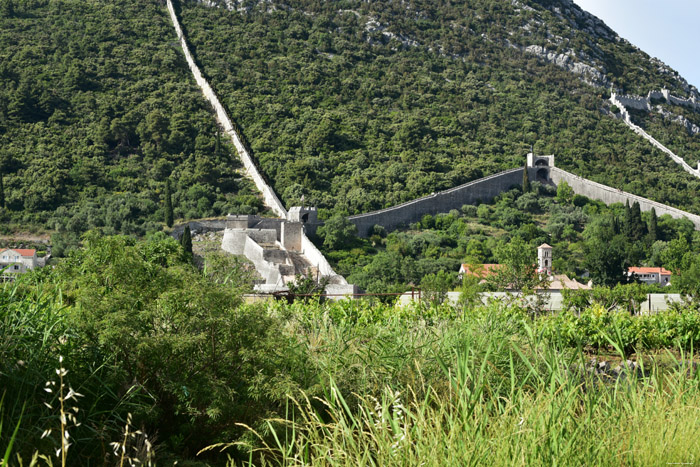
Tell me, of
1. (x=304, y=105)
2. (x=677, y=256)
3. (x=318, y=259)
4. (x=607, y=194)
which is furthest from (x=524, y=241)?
(x=304, y=105)

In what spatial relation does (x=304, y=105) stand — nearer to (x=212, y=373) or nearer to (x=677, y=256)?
(x=677, y=256)

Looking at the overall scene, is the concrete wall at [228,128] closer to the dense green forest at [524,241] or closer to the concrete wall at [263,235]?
the concrete wall at [263,235]

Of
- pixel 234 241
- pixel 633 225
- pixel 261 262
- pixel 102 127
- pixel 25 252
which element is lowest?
pixel 261 262

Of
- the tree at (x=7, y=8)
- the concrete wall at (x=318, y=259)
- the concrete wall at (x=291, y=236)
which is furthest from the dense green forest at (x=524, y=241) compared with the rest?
the tree at (x=7, y=8)

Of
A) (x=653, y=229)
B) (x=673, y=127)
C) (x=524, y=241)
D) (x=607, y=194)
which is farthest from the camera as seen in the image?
(x=673, y=127)

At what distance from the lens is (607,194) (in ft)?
139

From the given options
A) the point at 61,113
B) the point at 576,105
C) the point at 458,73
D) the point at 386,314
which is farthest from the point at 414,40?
the point at 386,314

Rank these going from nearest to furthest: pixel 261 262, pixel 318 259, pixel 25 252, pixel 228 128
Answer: pixel 25 252, pixel 261 262, pixel 318 259, pixel 228 128

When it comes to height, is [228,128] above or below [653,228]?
above

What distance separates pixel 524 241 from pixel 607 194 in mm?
9845

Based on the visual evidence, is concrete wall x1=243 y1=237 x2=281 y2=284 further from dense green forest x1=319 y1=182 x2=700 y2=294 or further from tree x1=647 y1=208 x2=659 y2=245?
tree x1=647 y1=208 x2=659 y2=245

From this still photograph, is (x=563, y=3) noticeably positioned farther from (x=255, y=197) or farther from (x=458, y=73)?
(x=255, y=197)

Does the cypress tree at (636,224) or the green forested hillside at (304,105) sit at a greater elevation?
the green forested hillside at (304,105)

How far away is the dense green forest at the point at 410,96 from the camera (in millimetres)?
44625
